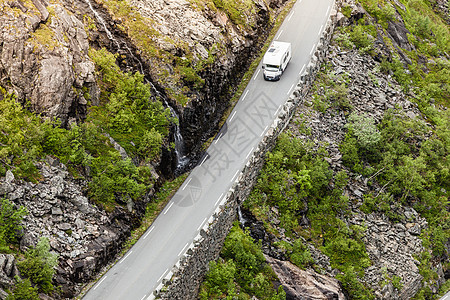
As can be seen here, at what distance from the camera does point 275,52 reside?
5066 centimetres

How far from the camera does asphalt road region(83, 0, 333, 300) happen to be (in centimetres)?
3341

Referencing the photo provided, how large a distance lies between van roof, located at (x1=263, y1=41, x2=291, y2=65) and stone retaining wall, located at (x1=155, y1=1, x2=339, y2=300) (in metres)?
3.13

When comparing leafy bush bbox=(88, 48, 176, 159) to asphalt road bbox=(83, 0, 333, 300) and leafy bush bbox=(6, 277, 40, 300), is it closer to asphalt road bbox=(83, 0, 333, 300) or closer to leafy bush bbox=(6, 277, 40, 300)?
asphalt road bbox=(83, 0, 333, 300)

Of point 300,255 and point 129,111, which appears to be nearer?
point 300,255

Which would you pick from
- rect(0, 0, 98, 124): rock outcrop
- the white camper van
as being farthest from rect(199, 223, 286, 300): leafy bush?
the white camper van

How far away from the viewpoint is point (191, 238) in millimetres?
36500

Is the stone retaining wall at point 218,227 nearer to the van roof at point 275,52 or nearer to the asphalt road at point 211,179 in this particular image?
the asphalt road at point 211,179

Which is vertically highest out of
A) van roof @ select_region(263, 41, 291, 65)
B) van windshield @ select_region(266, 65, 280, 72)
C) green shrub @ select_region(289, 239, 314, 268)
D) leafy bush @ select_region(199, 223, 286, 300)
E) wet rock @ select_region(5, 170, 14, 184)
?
van roof @ select_region(263, 41, 291, 65)

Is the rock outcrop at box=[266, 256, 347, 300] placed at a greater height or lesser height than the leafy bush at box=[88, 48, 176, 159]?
lesser

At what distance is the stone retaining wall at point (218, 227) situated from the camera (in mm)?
31766

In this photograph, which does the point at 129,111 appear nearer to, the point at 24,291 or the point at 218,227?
the point at 218,227

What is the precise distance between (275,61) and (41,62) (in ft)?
77.0

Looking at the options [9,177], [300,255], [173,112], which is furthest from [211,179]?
[9,177]

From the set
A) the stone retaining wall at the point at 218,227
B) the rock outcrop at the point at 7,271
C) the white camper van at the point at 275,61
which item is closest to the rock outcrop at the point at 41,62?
the rock outcrop at the point at 7,271
